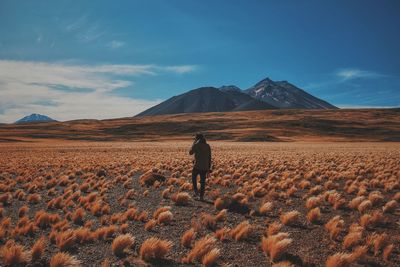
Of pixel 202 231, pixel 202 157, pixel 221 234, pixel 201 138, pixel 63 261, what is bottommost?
pixel 202 231

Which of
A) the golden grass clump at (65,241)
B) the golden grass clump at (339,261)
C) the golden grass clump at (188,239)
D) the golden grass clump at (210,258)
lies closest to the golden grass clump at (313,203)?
the golden grass clump at (339,261)

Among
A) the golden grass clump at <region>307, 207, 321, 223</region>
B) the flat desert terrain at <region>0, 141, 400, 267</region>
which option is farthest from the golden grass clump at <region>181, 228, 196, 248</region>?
the golden grass clump at <region>307, 207, 321, 223</region>

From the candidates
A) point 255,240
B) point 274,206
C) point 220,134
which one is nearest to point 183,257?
point 255,240

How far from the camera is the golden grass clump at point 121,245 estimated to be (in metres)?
6.40

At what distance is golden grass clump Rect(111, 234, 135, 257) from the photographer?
21.0 feet

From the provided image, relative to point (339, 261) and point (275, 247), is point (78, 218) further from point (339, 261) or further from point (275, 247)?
point (339, 261)

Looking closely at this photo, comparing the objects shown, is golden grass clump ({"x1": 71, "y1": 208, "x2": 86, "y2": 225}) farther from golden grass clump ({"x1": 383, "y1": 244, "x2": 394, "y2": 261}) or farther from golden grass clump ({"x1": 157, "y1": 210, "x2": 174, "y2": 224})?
golden grass clump ({"x1": 383, "y1": 244, "x2": 394, "y2": 261})

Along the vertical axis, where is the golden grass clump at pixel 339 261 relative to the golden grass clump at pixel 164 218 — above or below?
above

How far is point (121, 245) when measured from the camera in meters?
6.50

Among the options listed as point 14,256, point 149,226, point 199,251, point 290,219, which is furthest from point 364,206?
point 14,256

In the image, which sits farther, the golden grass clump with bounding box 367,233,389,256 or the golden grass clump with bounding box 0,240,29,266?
the golden grass clump with bounding box 367,233,389,256

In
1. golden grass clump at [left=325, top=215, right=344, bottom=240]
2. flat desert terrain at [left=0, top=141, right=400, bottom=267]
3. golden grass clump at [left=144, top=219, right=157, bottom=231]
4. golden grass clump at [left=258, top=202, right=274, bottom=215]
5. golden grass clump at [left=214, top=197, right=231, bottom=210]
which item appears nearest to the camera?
flat desert terrain at [left=0, top=141, right=400, bottom=267]

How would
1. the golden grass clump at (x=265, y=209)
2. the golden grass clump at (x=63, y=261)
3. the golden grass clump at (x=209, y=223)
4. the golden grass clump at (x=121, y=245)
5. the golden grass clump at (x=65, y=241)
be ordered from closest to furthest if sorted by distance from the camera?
the golden grass clump at (x=63, y=261)
the golden grass clump at (x=121, y=245)
the golden grass clump at (x=65, y=241)
the golden grass clump at (x=209, y=223)
the golden grass clump at (x=265, y=209)

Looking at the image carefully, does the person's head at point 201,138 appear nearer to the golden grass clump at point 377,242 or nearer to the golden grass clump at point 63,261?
the golden grass clump at point 377,242
